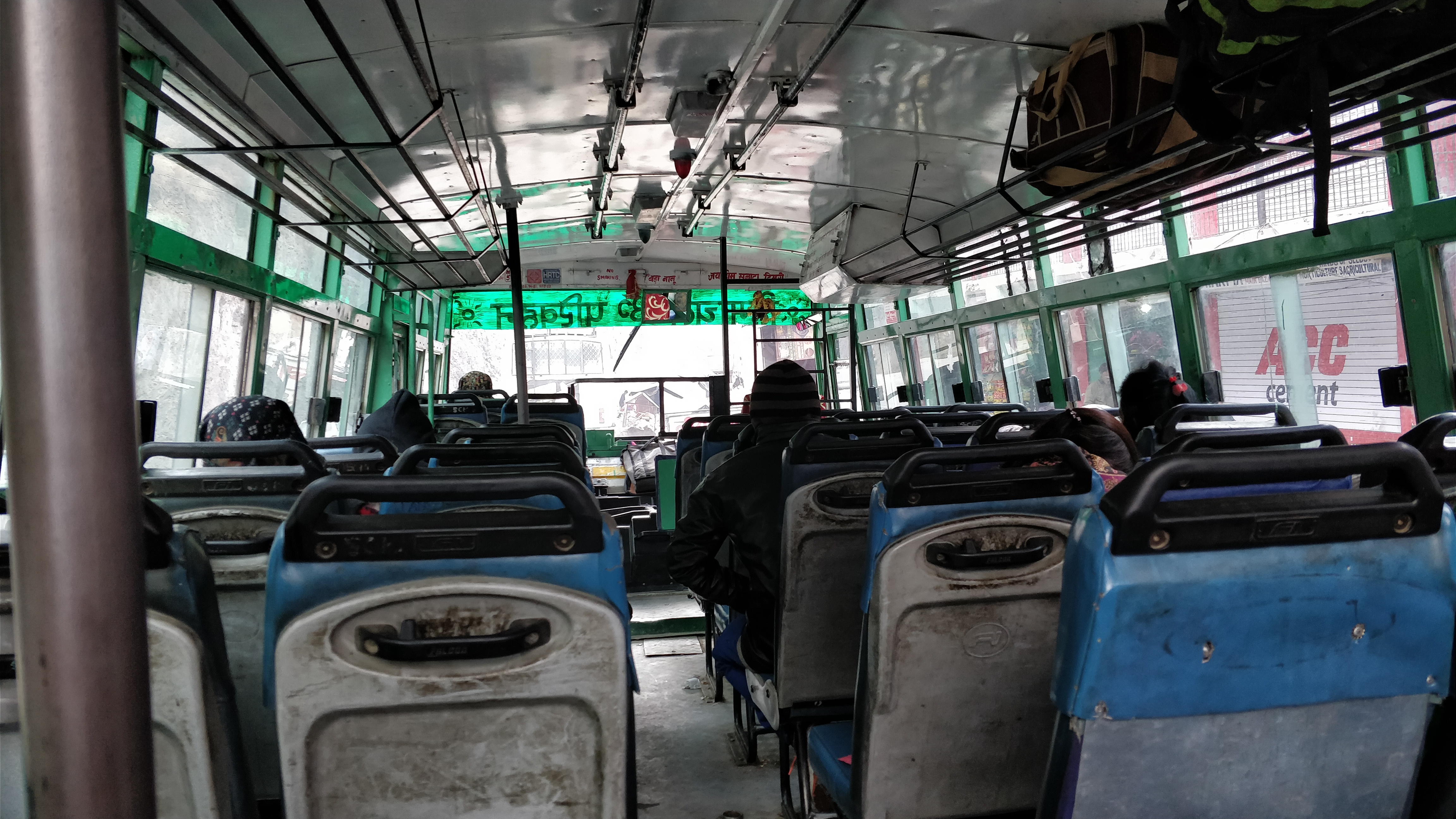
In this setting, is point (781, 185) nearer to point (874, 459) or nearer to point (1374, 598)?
point (874, 459)

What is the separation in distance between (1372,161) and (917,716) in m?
4.27

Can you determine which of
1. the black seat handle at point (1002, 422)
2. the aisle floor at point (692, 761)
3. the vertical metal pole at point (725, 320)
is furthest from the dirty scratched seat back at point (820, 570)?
the vertical metal pole at point (725, 320)

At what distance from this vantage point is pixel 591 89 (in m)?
5.30

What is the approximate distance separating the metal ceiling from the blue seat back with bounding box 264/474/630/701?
2000mm

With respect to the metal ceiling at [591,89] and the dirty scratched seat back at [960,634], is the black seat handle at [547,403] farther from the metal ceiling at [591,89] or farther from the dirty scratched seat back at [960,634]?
the dirty scratched seat back at [960,634]

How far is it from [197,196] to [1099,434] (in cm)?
467

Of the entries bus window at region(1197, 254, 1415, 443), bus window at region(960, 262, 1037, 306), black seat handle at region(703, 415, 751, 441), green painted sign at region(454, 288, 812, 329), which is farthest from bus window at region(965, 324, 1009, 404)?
black seat handle at region(703, 415, 751, 441)

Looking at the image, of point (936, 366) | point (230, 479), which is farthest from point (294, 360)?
point (936, 366)

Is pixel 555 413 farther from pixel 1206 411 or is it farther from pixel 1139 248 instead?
pixel 1206 411

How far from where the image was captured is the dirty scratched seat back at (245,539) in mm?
2109

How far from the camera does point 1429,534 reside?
125 centimetres

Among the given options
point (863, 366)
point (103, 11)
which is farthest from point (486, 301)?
point (103, 11)

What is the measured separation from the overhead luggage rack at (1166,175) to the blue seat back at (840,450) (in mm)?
1297

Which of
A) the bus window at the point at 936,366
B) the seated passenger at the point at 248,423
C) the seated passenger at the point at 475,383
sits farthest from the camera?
the bus window at the point at 936,366
